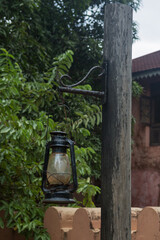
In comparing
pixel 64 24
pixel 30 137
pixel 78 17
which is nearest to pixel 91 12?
pixel 78 17

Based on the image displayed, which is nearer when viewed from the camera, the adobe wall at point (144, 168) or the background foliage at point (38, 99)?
the background foliage at point (38, 99)

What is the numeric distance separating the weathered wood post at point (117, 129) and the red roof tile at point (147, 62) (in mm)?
7563

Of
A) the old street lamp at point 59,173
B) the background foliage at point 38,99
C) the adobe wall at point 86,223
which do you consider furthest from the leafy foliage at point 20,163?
the old street lamp at point 59,173

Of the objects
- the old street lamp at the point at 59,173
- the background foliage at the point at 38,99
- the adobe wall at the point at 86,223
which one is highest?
the background foliage at the point at 38,99

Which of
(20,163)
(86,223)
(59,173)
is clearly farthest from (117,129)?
(20,163)

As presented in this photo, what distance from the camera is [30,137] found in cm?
398

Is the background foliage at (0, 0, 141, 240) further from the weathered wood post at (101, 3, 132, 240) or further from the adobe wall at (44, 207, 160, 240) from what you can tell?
the weathered wood post at (101, 3, 132, 240)

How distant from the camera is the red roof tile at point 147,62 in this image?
10.0 m

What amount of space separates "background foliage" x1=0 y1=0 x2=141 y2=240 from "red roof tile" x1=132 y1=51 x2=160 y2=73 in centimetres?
86

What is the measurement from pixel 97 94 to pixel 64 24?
6722mm

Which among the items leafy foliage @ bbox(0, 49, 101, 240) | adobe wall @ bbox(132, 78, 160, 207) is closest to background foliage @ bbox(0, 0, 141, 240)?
leafy foliage @ bbox(0, 49, 101, 240)

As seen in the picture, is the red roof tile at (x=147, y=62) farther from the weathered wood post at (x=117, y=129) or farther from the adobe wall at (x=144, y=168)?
the weathered wood post at (x=117, y=129)

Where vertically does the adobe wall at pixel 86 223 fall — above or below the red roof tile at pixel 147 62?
below

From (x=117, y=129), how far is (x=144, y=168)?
8788mm
